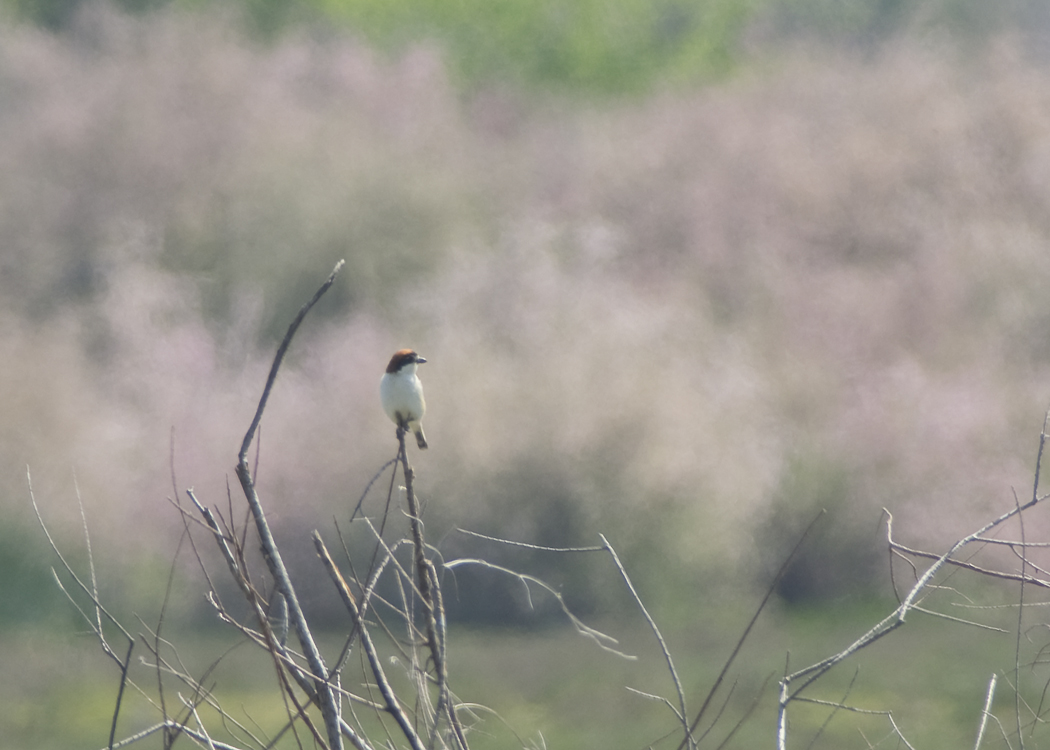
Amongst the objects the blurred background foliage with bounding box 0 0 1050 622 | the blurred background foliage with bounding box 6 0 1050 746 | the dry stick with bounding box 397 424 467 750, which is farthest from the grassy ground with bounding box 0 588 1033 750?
the dry stick with bounding box 397 424 467 750

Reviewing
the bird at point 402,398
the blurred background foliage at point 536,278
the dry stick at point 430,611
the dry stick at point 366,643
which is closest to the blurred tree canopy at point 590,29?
the blurred background foliage at point 536,278

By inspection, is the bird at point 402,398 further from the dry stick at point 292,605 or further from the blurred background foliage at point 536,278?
the blurred background foliage at point 536,278

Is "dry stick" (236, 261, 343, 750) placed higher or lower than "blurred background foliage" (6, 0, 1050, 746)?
lower

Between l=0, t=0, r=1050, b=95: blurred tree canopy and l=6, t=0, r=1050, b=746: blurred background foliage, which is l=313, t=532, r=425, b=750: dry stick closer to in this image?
l=6, t=0, r=1050, b=746: blurred background foliage

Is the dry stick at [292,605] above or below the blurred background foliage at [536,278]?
below

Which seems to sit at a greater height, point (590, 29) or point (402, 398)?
point (590, 29)

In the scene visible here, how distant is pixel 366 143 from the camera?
12.8 metres

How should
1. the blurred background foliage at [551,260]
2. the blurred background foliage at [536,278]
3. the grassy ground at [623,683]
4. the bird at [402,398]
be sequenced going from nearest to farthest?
the bird at [402,398], the grassy ground at [623,683], the blurred background foliage at [536,278], the blurred background foliage at [551,260]

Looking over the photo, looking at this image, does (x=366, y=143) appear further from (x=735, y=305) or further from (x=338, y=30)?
(x=735, y=305)

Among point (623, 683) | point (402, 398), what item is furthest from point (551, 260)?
point (402, 398)

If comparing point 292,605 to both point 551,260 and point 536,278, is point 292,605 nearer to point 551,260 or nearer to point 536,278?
point 536,278

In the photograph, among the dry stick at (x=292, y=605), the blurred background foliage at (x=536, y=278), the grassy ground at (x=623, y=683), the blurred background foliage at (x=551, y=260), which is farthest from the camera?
the blurred background foliage at (x=551, y=260)

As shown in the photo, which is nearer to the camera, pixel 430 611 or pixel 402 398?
pixel 430 611

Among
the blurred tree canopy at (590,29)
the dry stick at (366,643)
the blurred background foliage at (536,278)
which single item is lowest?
the dry stick at (366,643)
